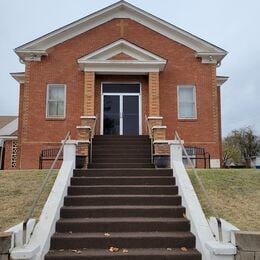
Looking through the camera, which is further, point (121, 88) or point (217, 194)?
point (121, 88)

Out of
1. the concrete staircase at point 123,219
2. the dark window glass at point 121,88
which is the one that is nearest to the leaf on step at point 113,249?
the concrete staircase at point 123,219

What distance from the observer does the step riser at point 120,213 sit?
7.52m

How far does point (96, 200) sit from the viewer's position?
26.3 feet

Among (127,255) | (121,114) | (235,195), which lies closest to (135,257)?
(127,255)

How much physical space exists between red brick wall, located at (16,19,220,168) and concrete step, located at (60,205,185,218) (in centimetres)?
915

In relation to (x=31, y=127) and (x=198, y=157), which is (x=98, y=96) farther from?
(x=198, y=157)

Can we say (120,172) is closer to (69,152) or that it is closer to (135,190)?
(135,190)

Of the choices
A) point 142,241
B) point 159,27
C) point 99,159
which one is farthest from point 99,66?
point 142,241

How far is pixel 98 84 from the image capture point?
16.9 meters

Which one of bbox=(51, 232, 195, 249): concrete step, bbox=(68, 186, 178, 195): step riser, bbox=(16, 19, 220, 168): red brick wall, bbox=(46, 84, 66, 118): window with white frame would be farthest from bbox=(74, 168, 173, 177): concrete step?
bbox=(46, 84, 66, 118): window with white frame

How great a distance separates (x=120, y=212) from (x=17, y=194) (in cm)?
276

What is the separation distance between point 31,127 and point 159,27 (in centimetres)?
789

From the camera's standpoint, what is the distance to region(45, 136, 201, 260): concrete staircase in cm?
632

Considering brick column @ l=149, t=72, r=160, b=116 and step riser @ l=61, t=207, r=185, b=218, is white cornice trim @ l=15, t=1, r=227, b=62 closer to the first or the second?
brick column @ l=149, t=72, r=160, b=116
